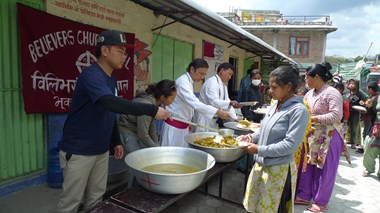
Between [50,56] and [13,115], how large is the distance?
81 centimetres

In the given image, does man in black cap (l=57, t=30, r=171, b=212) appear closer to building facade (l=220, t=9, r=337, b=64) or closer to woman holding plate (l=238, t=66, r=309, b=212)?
woman holding plate (l=238, t=66, r=309, b=212)

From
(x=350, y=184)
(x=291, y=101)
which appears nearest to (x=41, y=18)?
(x=291, y=101)

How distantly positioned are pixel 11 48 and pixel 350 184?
5350 millimetres

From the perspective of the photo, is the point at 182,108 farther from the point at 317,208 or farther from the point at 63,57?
the point at 317,208

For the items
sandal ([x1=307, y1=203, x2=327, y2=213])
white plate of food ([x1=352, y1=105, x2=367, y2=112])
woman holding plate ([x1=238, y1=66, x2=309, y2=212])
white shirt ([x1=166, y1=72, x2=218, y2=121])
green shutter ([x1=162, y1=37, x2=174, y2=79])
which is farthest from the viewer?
white plate of food ([x1=352, y1=105, x2=367, y2=112])

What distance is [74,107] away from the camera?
171 centimetres

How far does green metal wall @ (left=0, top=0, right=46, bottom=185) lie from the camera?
8.91ft

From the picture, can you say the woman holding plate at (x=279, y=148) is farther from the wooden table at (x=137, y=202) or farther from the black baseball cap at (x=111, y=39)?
the black baseball cap at (x=111, y=39)

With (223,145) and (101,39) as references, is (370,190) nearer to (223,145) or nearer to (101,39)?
(223,145)

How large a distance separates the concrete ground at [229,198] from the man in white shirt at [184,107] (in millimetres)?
918

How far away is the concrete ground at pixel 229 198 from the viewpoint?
2773mm

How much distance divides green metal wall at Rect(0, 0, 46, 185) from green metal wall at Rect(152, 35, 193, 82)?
8.63ft

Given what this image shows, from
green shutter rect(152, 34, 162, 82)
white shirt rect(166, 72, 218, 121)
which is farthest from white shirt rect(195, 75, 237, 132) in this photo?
green shutter rect(152, 34, 162, 82)

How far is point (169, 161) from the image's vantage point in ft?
6.64
